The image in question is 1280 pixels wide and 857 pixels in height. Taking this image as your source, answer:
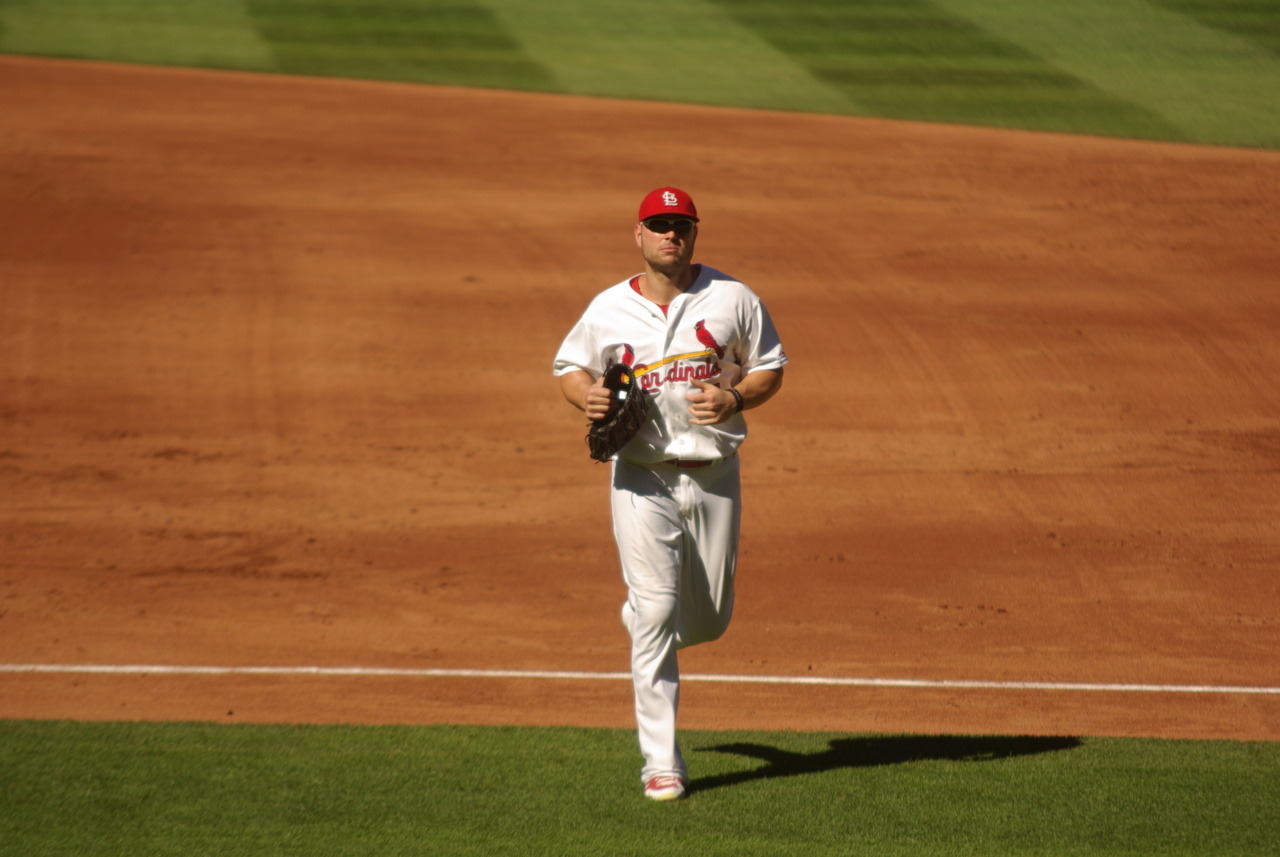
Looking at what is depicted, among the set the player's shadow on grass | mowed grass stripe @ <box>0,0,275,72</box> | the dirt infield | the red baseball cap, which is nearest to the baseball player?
the red baseball cap

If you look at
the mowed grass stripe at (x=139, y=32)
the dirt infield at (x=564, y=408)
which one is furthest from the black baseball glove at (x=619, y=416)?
the mowed grass stripe at (x=139, y=32)

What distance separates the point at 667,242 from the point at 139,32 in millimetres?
20631

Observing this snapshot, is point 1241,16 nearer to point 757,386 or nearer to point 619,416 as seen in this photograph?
point 757,386

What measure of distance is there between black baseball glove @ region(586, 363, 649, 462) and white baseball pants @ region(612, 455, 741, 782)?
27cm

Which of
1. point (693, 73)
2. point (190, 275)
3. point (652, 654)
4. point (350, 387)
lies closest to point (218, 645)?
point (652, 654)

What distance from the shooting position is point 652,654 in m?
5.57

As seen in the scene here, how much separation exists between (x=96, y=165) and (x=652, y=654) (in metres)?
14.0

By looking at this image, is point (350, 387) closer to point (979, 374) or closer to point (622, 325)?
point (979, 374)

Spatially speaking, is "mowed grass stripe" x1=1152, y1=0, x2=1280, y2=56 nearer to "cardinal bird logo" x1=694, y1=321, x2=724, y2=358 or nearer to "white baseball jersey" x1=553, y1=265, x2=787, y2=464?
"white baseball jersey" x1=553, y1=265, x2=787, y2=464

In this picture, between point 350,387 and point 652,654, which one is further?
point 350,387

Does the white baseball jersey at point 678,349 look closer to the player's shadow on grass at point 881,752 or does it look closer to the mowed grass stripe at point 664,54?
the player's shadow on grass at point 881,752

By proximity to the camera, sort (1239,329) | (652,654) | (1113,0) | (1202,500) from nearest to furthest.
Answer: (652,654) → (1202,500) → (1239,329) → (1113,0)

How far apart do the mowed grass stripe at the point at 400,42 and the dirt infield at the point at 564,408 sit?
122cm

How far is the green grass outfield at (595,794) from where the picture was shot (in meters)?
5.14
